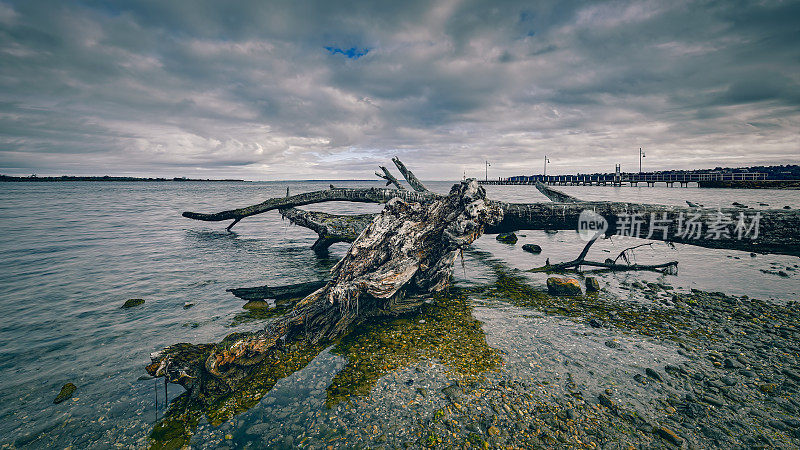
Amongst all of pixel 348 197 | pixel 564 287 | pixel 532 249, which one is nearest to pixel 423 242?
pixel 564 287

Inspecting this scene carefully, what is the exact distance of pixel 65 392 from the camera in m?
4.02

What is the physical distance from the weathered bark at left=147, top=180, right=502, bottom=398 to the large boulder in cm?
226

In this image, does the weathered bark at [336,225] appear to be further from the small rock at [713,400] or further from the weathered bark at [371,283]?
the small rock at [713,400]

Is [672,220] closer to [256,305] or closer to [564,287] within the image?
[564,287]

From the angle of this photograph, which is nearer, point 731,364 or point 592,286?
point 731,364

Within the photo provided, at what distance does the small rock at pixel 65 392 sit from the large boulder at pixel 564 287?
902 cm

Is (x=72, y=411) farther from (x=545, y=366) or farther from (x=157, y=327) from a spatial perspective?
(x=545, y=366)

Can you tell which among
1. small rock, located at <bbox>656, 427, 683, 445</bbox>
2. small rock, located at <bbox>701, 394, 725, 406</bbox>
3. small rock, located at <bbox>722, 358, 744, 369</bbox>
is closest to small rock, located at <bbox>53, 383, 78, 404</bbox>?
small rock, located at <bbox>656, 427, 683, 445</bbox>

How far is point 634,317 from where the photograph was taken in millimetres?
5906

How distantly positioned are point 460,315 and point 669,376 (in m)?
3.26

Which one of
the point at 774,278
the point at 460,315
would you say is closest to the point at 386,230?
the point at 460,315

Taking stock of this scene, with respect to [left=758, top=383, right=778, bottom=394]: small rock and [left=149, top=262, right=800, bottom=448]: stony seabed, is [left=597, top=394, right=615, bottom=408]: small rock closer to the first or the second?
[left=149, top=262, right=800, bottom=448]: stony seabed

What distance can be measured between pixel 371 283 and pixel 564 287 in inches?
199

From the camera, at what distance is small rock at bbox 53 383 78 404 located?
12.8 ft
